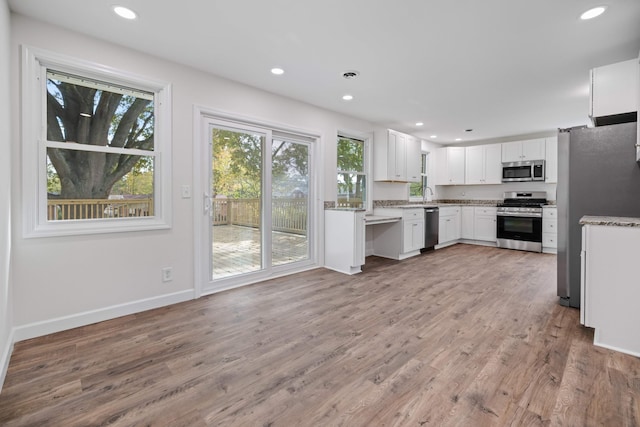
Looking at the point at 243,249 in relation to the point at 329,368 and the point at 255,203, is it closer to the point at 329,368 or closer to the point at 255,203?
the point at 255,203

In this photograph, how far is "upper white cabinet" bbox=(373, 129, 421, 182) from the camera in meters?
5.31

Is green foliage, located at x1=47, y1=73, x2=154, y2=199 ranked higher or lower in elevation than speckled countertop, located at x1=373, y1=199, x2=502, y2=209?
Answer: higher

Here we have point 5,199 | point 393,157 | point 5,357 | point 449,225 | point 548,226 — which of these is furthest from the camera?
point 449,225

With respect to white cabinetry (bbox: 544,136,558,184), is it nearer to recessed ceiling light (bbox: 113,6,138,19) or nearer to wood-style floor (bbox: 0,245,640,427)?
wood-style floor (bbox: 0,245,640,427)

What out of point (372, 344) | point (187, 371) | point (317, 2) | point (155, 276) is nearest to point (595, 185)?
point (372, 344)

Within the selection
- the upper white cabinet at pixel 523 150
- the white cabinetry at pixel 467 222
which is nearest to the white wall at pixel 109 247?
the white cabinetry at pixel 467 222

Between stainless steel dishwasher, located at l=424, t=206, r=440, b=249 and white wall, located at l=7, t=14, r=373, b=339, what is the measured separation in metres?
3.62

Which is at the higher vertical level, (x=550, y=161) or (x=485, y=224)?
(x=550, y=161)

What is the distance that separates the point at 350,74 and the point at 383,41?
2.36 ft

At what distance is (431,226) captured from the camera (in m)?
5.78

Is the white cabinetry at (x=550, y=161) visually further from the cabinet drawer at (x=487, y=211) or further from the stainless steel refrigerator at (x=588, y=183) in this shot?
the stainless steel refrigerator at (x=588, y=183)

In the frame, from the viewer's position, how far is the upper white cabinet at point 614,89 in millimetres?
2619

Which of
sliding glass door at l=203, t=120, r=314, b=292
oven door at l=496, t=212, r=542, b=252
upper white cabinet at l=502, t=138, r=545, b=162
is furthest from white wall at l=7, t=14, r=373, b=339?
upper white cabinet at l=502, t=138, r=545, b=162

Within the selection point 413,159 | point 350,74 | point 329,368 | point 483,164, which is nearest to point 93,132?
point 350,74
